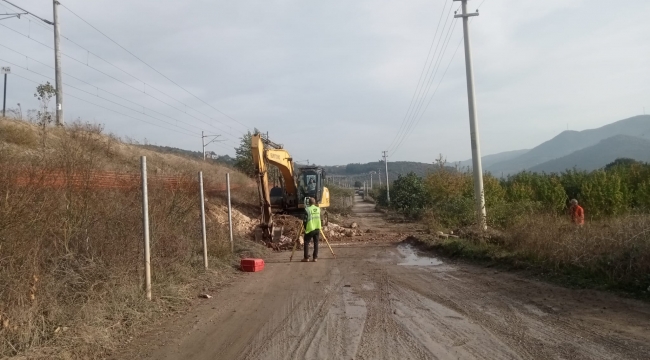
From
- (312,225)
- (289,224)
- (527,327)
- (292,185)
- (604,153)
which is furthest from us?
(604,153)

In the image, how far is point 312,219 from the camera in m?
15.6

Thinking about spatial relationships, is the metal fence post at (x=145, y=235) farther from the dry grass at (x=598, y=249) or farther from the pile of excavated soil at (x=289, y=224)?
the pile of excavated soil at (x=289, y=224)

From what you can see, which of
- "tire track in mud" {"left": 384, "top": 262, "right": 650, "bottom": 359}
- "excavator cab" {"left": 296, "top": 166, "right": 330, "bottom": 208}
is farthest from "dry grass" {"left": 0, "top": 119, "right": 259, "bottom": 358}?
"excavator cab" {"left": 296, "top": 166, "right": 330, "bottom": 208}

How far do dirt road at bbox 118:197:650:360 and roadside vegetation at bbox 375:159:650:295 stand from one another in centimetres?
94

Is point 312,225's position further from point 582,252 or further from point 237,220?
point 582,252

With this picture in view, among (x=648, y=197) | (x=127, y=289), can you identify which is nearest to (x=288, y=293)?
(x=127, y=289)

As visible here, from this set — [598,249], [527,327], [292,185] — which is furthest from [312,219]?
[292,185]

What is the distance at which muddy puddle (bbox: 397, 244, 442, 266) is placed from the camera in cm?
1483

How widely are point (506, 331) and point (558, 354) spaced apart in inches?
41.2

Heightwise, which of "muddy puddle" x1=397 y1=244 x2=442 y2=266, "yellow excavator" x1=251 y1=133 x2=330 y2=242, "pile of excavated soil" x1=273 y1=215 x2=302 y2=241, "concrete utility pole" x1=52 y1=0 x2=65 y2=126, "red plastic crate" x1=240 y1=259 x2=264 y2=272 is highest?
"concrete utility pole" x1=52 y1=0 x2=65 y2=126

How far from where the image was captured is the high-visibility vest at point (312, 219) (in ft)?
51.0

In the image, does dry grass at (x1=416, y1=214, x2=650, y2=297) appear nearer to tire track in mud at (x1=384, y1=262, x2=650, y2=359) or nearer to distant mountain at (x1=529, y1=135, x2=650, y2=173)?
tire track in mud at (x1=384, y1=262, x2=650, y2=359)

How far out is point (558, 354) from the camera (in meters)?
6.04

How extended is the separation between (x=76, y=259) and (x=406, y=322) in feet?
16.5
